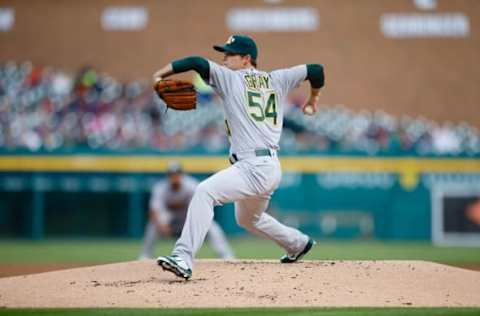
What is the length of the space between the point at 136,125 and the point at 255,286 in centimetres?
1134

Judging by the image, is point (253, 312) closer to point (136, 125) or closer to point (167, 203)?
point (167, 203)

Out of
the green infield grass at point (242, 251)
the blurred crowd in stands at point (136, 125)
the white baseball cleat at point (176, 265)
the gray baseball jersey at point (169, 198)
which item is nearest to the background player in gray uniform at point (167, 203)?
the gray baseball jersey at point (169, 198)

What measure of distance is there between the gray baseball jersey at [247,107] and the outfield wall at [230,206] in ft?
30.9

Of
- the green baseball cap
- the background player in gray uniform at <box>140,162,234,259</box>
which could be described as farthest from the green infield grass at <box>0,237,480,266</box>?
the green baseball cap

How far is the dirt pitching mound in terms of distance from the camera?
6.43m

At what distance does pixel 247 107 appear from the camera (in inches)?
274

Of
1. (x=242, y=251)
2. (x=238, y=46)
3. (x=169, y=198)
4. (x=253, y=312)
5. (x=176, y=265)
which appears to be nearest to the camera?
(x=253, y=312)

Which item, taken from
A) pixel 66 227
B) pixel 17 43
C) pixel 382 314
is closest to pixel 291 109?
pixel 66 227

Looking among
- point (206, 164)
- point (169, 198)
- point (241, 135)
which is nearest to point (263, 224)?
point (241, 135)

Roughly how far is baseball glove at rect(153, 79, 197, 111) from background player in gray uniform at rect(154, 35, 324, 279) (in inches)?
6.2

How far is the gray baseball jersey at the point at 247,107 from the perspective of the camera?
6957 mm

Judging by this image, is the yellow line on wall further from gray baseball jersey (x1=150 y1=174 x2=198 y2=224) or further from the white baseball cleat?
the white baseball cleat

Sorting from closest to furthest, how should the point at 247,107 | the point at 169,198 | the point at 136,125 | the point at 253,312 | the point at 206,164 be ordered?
the point at 253,312 < the point at 247,107 < the point at 169,198 < the point at 206,164 < the point at 136,125

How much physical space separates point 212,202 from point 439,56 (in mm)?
16039
